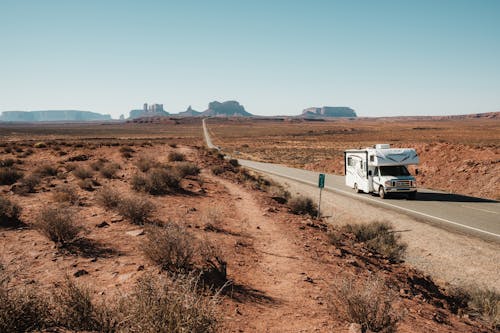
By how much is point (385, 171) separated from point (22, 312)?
19728mm

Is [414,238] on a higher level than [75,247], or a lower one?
lower

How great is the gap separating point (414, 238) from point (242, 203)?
695 cm

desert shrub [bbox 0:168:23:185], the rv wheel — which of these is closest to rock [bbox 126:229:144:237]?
desert shrub [bbox 0:168:23:185]

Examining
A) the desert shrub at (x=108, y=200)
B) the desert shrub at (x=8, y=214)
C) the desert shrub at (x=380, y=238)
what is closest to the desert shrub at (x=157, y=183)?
the desert shrub at (x=108, y=200)

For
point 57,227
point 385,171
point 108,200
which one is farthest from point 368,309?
point 385,171

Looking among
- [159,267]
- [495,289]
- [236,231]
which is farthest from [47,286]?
[495,289]

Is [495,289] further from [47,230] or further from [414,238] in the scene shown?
[47,230]

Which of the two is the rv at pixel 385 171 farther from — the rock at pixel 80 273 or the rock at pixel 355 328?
the rock at pixel 80 273

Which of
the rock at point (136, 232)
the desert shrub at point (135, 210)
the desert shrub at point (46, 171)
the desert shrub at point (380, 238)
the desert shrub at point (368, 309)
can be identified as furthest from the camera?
the desert shrub at point (46, 171)

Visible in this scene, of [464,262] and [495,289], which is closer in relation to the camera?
[495,289]

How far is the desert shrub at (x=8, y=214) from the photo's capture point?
9.63 meters

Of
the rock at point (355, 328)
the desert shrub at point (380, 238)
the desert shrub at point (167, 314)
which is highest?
the desert shrub at point (167, 314)

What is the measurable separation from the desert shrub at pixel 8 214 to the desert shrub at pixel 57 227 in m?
2.15

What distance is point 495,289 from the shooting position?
27.9 feet
